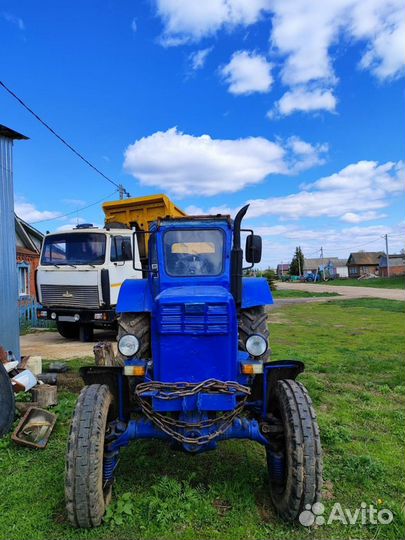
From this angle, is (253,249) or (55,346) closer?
(253,249)

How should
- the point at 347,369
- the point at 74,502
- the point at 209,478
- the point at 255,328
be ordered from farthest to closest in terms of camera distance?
the point at 347,369, the point at 255,328, the point at 209,478, the point at 74,502

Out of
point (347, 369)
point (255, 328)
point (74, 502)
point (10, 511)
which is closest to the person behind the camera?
point (74, 502)

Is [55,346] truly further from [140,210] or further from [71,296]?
[140,210]

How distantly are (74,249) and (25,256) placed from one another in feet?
28.6

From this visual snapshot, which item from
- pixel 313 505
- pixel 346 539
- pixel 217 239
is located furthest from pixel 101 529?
pixel 217 239

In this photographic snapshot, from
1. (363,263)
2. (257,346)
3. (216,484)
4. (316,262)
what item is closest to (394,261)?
(363,263)

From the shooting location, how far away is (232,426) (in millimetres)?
3443

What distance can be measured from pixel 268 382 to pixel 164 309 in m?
1.22

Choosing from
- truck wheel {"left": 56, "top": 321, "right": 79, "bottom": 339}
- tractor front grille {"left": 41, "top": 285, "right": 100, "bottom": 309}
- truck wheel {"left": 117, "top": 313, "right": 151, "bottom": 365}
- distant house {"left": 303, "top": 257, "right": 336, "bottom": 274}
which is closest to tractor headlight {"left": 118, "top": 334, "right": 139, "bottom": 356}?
truck wheel {"left": 117, "top": 313, "right": 151, "bottom": 365}

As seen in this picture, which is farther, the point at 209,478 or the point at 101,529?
the point at 209,478

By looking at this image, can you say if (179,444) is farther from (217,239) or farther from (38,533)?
(217,239)

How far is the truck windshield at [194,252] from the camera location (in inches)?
173

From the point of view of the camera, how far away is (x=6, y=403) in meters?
4.98

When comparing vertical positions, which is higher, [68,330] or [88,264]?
[88,264]
